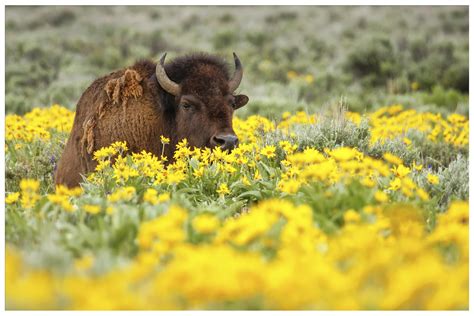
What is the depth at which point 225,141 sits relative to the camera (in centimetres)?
581

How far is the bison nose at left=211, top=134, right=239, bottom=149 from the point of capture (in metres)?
5.80

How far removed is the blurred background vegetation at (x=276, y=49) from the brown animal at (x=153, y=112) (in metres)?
2.79

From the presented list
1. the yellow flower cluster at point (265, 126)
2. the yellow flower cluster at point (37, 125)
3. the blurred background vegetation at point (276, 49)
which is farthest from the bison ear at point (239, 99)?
the blurred background vegetation at point (276, 49)

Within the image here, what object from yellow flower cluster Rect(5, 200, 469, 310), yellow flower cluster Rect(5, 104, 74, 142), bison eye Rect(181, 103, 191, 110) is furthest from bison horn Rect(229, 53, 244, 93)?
yellow flower cluster Rect(5, 200, 469, 310)

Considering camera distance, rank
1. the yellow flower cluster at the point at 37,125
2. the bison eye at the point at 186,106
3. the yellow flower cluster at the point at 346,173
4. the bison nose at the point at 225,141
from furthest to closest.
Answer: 1. the yellow flower cluster at the point at 37,125
2. the bison eye at the point at 186,106
3. the bison nose at the point at 225,141
4. the yellow flower cluster at the point at 346,173

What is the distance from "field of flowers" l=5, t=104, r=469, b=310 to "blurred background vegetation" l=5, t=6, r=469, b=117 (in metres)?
4.28

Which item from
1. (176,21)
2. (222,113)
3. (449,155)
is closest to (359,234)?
(222,113)

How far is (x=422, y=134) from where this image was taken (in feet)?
28.8

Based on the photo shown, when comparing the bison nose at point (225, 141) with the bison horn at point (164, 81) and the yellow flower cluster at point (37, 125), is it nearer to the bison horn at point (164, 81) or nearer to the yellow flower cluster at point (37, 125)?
the bison horn at point (164, 81)

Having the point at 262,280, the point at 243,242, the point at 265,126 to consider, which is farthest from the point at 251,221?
the point at 265,126

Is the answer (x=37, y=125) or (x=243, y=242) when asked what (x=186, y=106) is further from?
(x=243, y=242)

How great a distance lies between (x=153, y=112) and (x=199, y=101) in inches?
18.9

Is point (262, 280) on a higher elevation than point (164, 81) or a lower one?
lower

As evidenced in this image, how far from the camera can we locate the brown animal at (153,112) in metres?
6.02
